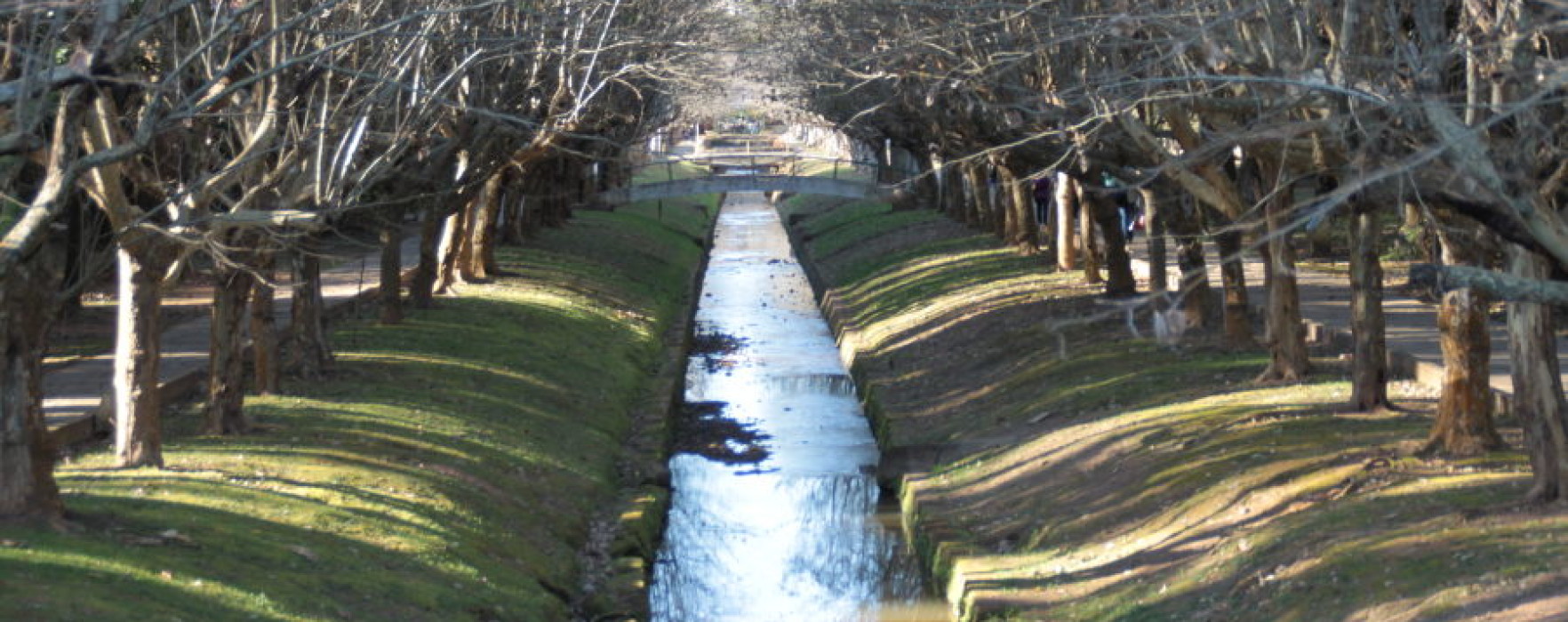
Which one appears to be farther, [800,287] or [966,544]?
[800,287]

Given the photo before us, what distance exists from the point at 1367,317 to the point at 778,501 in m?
8.48

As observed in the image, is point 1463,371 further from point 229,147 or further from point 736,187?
point 736,187

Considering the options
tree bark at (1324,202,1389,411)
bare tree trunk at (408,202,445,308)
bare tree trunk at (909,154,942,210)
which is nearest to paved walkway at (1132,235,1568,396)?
tree bark at (1324,202,1389,411)

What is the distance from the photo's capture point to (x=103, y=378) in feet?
74.1

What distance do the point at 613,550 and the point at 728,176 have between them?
4012cm

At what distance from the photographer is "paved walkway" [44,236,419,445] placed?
18.1 metres

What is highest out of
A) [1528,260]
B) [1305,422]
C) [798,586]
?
[1528,260]

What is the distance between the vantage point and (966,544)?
18.0 meters

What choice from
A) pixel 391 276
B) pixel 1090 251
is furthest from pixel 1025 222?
pixel 391 276

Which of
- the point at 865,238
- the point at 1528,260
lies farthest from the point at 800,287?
the point at 1528,260

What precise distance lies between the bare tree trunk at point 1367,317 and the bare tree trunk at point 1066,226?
608 inches

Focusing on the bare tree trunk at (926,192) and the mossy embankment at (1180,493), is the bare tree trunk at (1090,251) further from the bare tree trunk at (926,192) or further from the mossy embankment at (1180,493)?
the bare tree trunk at (926,192)

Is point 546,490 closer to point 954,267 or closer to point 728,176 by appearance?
point 954,267

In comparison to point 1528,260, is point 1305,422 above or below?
below
